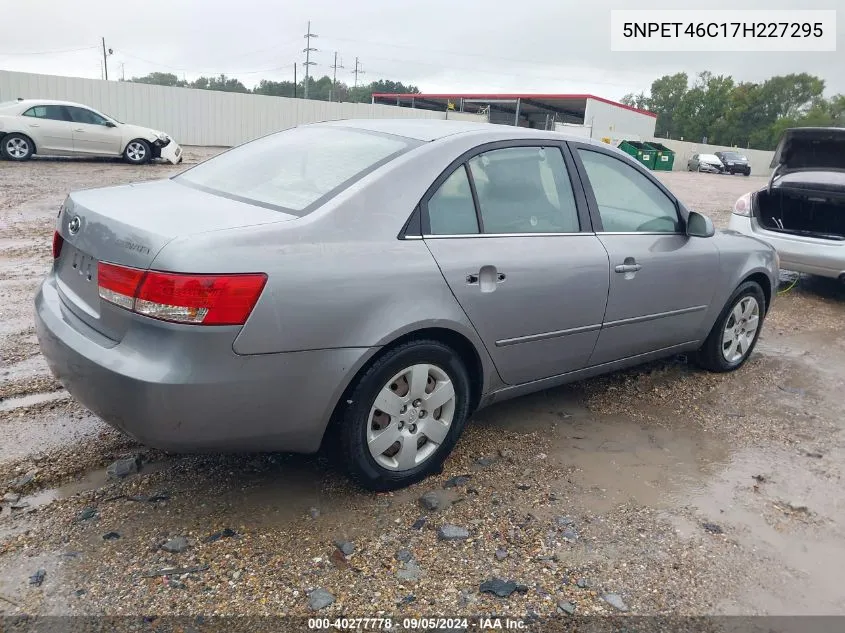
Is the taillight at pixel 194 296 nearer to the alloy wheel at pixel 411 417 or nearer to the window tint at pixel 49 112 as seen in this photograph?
the alloy wheel at pixel 411 417

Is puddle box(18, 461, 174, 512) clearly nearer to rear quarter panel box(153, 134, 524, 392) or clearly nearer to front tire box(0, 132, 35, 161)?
rear quarter panel box(153, 134, 524, 392)

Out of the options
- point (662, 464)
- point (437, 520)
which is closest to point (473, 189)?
point (437, 520)

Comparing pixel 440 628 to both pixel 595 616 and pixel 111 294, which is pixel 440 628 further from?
pixel 111 294

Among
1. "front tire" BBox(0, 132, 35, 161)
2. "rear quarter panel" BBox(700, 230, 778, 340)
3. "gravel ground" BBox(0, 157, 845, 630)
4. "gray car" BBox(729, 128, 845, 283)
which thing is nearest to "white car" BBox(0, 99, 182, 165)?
"front tire" BBox(0, 132, 35, 161)

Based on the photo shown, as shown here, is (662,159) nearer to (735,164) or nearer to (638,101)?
(735,164)

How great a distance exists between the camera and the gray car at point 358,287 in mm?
2406

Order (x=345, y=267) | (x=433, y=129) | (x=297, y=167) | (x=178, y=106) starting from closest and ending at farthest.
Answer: (x=345, y=267) < (x=297, y=167) < (x=433, y=129) < (x=178, y=106)

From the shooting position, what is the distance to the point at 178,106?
1019 inches

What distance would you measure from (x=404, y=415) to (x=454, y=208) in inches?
37.5

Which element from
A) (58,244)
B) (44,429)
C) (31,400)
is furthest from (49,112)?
(58,244)

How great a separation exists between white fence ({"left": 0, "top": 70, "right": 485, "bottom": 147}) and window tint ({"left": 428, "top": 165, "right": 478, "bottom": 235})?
20.9 m

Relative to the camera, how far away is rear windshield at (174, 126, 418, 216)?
2902 mm

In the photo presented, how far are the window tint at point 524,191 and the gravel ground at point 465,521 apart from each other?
3.80 ft

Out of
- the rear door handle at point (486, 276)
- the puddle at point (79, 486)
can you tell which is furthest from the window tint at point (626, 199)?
the puddle at point (79, 486)
